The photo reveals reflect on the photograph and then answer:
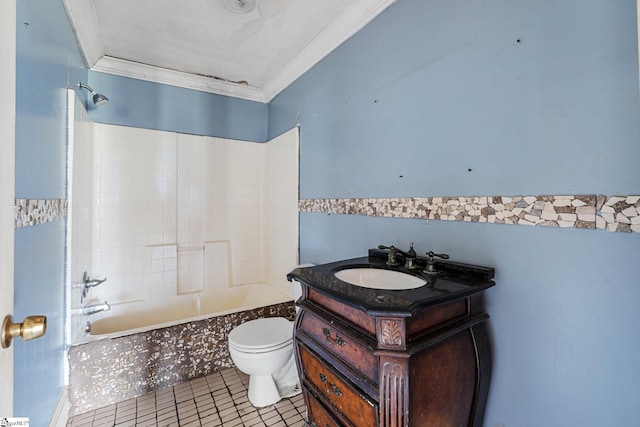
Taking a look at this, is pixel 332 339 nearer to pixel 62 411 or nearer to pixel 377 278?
pixel 377 278

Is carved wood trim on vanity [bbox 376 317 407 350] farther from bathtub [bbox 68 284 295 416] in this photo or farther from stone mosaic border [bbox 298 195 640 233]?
bathtub [bbox 68 284 295 416]

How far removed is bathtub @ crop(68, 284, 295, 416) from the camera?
Result: 168 cm

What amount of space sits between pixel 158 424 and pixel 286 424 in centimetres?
74

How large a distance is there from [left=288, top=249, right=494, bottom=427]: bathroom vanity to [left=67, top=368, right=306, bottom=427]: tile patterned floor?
1.84 feet

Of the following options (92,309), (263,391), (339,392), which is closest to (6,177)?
(339,392)

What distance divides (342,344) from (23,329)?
0.83m

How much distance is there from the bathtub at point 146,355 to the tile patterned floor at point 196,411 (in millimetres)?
78

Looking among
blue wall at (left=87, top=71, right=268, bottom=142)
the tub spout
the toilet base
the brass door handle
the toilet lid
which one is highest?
blue wall at (left=87, top=71, right=268, bottom=142)

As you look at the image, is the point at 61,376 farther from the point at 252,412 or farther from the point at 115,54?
the point at 115,54

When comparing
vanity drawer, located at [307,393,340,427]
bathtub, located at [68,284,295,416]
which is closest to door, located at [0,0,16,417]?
vanity drawer, located at [307,393,340,427]

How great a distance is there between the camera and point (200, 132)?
281cm

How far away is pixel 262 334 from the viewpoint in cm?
177

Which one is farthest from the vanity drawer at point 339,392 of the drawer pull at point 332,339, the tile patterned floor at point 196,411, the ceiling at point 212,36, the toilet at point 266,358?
the ceiling at point 212,36

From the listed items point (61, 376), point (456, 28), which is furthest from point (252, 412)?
point (456, 28)
